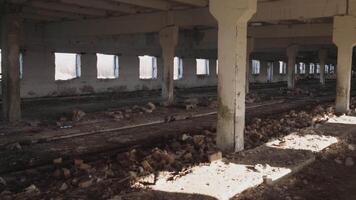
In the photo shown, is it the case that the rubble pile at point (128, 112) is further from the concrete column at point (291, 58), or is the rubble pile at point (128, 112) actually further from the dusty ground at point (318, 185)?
the concrete column at point (291, 58)

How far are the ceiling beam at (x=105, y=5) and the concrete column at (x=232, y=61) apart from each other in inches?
302

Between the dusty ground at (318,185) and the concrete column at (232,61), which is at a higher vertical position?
the concrete column at (232,61)

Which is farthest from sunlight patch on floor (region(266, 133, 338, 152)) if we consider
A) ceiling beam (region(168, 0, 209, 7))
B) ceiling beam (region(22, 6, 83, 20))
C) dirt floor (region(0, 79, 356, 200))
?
ceiling beam (region(22, 6, 83, 20))

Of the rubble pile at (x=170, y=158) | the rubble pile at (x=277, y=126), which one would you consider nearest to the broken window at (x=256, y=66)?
the rubble pile at (x=277, y=126)

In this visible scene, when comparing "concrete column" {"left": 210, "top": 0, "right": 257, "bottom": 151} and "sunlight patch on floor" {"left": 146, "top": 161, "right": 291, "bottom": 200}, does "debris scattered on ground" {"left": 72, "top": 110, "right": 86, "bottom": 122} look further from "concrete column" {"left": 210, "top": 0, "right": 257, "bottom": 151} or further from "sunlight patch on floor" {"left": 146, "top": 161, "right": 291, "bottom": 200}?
"sunlight patch on floor" {"left": 146, "top": 161, "right": 291, "bottom": 200}

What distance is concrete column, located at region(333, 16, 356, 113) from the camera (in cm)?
1647

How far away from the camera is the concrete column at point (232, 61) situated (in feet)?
28.5

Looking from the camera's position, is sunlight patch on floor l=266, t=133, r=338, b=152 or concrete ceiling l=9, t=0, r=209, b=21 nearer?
sunlight patch on floor l=266, t=133, r=338, b=152

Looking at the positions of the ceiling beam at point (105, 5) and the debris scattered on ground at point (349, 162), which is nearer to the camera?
the debris scattered on ground at point (349, 162)

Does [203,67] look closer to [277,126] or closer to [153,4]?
[153,4]

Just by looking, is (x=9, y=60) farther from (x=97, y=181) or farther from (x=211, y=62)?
(x=211, y=62)

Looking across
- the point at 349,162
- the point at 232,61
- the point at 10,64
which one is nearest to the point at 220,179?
the point at 232,61

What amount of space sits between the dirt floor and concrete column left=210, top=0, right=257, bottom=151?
74 centimetres

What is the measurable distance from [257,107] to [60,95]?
11659mm
